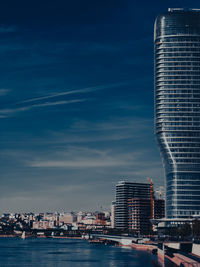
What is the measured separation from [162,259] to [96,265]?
2719 centimetres

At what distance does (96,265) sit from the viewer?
6368 inches

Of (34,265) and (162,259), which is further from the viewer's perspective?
(162,259)

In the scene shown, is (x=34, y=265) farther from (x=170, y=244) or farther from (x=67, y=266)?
(x=170, y=244)

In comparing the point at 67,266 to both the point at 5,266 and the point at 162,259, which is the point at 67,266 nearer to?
the point at 5,266

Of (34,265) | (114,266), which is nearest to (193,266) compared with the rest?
(114,266)

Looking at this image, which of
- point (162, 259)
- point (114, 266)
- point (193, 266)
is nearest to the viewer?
point (193, 266)

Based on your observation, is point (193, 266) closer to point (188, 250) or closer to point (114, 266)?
point (114, 266)

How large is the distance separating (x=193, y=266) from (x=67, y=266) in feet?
184

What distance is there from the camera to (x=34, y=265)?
6388 inches

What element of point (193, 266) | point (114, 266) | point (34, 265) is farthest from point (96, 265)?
point (193, 266)

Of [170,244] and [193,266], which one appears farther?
[170,244]

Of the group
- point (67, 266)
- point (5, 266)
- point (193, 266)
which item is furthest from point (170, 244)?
point (193, 266)

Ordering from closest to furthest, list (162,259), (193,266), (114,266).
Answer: (193,266) → (114,266) → (162,259)

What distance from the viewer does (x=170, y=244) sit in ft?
615
